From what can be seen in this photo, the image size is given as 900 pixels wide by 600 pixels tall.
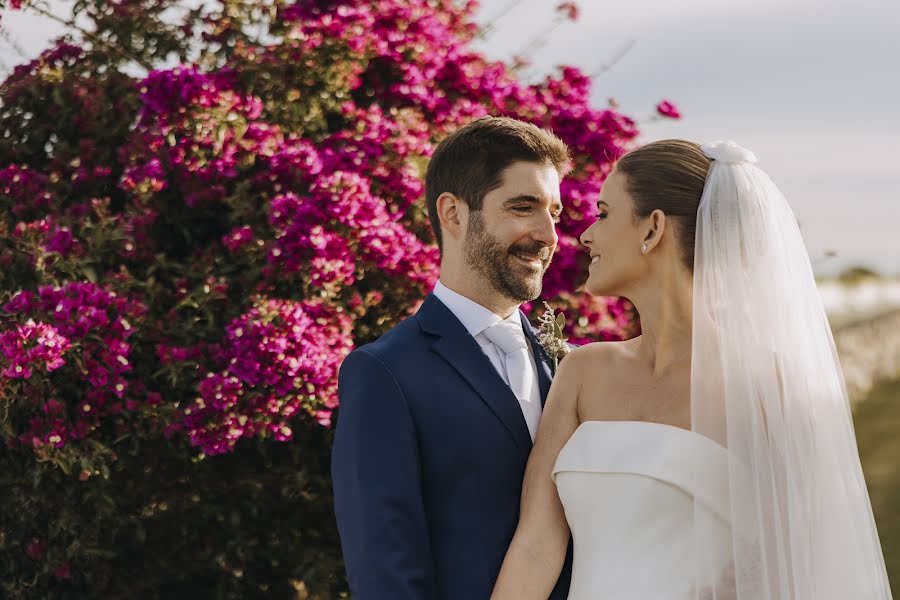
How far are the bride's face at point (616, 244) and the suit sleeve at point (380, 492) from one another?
0.66 meters

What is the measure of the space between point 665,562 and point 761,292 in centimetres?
80

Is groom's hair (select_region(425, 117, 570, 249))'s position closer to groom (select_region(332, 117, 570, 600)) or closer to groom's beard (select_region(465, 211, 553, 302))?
groom (select_region(332, 117, 570, 600))

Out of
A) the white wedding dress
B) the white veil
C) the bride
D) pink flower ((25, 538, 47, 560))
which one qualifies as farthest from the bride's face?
pink flower ((25, 538, 47, 560))

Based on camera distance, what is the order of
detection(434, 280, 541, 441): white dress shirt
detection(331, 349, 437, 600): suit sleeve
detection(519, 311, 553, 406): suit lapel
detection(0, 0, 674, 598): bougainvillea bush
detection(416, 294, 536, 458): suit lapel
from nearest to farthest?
detection(331, 349, 437, 600): suit sleeve
detection(416, 294, 536, 458): suit lapel
detection(434, 280, 541, 441): white dress shirt
detection(519, 311, 553, 406): suit lapel
detection(0, 0, 674, 598): bougainvillea bush

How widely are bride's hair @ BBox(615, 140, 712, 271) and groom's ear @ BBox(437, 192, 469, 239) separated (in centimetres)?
55

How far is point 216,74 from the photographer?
5938 mm

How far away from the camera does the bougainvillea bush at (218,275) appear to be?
16.5ft

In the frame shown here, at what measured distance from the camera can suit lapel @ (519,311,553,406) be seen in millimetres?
3369

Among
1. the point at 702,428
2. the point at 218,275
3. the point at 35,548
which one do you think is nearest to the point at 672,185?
the point at 702,428

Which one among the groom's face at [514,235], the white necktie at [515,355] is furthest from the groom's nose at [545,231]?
the white necktie at [515,355]

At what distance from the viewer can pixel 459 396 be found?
3086 mm

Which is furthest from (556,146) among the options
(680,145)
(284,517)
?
(284,517)

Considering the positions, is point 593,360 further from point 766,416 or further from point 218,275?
point 218,275

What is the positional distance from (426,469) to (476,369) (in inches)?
13.7
